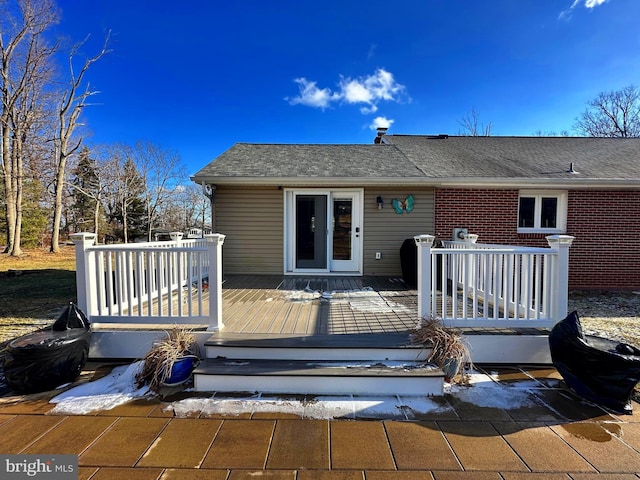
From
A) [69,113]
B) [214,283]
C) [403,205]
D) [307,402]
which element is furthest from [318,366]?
[69,113]

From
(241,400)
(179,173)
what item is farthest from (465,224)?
(179,173)

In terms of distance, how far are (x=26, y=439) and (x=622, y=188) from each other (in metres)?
10.0

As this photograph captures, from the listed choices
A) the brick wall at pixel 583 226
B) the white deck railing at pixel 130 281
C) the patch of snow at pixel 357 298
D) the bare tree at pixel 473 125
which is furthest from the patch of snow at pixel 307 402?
the bare tree at pixel 473 125

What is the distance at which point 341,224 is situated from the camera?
678 centimetres

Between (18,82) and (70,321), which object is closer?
(70,321)

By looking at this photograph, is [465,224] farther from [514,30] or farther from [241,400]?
[241,400]

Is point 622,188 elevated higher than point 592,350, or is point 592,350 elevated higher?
point 622,188

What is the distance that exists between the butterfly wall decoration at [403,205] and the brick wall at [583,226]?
23.6 inches

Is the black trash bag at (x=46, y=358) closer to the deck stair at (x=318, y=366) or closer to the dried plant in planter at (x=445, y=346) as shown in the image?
the deck stair at (x=318, y=366)

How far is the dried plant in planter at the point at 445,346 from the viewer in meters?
2.81

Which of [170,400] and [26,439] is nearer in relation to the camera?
[26,439]

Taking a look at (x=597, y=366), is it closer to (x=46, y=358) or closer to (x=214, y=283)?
(x=214, y=283)

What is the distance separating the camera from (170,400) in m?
2.51

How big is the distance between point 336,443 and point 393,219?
5.29 m
